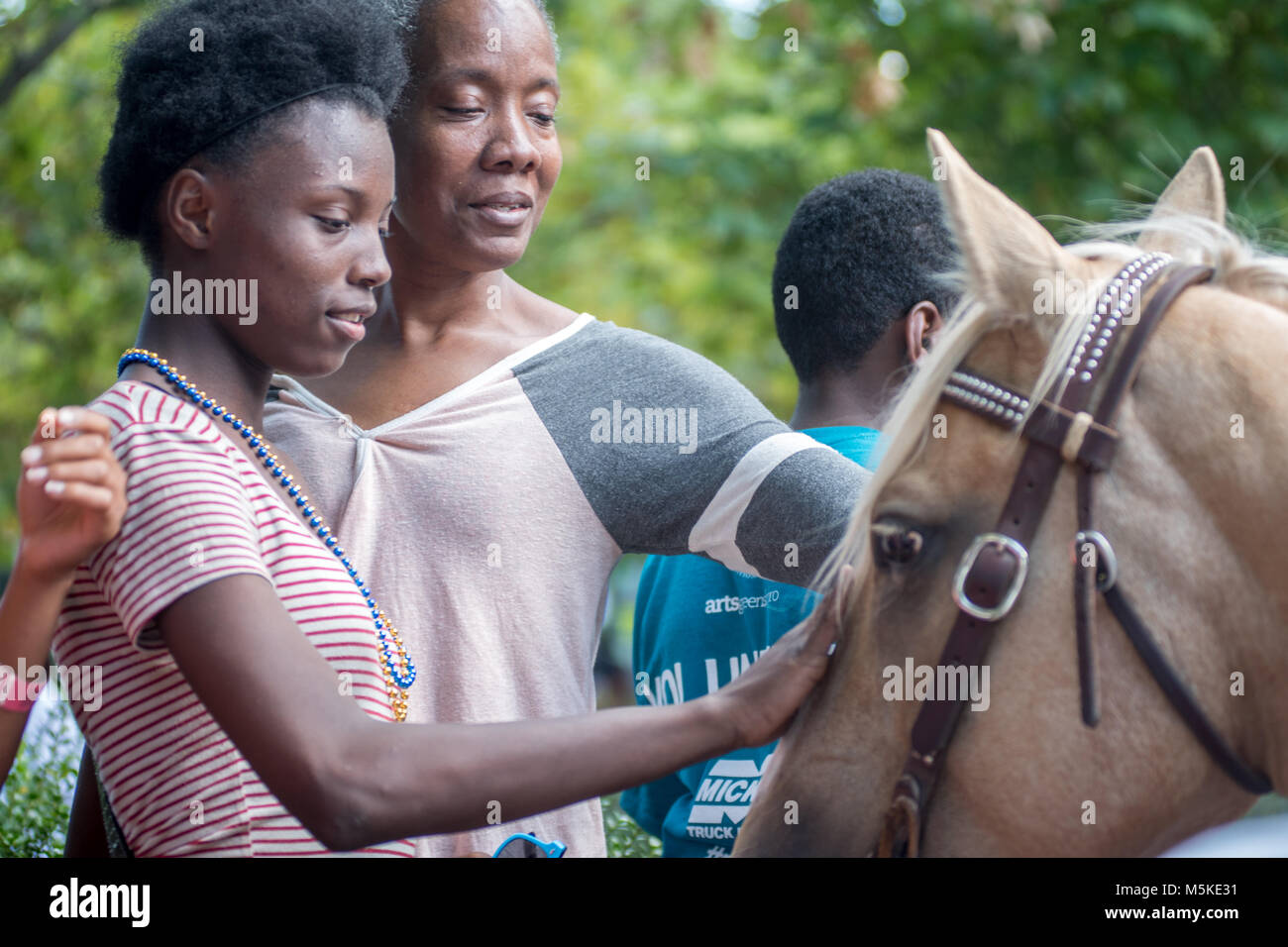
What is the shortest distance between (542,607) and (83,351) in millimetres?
9433

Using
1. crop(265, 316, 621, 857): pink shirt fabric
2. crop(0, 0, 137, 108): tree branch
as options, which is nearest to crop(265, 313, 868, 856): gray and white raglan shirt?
crop(265, 316, 621, 857): pink shirt fabric

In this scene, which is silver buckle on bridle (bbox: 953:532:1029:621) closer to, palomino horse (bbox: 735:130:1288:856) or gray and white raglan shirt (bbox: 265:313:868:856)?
palomino horse (bbox: 735:130:1288:856)

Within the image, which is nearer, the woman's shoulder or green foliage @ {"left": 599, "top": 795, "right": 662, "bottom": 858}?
the woman's shoulder

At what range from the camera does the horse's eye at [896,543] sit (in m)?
1.96

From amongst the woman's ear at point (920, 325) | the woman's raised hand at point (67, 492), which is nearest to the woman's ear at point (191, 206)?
the woman's raised hand at point (67, 492)

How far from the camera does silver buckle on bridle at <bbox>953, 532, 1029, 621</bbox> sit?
1.86 metres

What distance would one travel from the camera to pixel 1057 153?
283 inches

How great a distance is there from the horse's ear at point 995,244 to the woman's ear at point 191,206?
1.16m

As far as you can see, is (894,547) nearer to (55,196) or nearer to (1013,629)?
(1013,629)

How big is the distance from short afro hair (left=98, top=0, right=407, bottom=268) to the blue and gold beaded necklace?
27cm

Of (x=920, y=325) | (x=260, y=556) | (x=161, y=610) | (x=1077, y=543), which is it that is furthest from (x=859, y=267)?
(x=161, y=610)

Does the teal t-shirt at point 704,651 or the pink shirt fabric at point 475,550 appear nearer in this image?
the pink shirt fabric at point 475,550

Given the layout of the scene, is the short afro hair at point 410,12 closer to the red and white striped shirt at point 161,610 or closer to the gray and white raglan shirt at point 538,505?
the gray and white raglan shirt at point 538,505
